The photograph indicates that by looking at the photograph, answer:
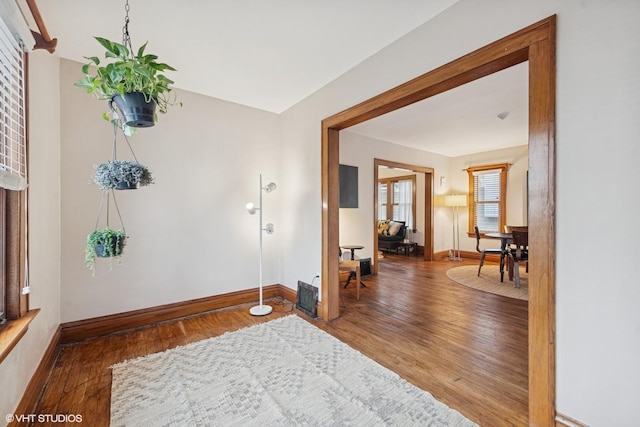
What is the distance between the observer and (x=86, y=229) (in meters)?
2.50

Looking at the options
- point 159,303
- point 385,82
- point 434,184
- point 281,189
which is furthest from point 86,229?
point 434,184

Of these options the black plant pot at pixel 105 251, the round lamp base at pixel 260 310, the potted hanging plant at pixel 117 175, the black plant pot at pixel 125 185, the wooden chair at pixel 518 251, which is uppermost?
the potted hanging plant at pixel 117 175

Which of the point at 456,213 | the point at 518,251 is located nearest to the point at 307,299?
the point at 518,251

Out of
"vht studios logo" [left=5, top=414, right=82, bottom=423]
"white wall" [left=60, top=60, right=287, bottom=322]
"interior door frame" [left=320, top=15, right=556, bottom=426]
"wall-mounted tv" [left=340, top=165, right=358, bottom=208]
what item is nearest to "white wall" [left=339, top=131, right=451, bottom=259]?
"wall-mounted tv" [left=340, top=165, right=358, bottom=208]

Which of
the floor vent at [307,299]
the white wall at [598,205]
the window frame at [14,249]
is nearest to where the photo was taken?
the white wall at [598,205]

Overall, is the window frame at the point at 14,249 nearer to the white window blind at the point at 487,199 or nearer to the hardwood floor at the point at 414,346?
the hardwood floor at the point at 414,346

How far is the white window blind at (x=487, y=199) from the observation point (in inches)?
246

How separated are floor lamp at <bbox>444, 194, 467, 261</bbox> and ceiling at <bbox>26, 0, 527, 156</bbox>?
3283 millimetres

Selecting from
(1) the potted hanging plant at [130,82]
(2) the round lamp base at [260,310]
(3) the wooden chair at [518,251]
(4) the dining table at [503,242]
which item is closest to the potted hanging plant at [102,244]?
(1) the potted hanging plant at [130,82]

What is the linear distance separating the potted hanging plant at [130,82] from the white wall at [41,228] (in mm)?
854

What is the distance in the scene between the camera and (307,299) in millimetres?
3127

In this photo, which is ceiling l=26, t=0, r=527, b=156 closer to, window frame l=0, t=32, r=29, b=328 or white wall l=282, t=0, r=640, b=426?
window frame l=0, t=32, r=29, b=328

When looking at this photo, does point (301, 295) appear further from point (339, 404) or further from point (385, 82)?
point (385, 82)

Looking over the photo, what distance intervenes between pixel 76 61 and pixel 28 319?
7.50 feet
